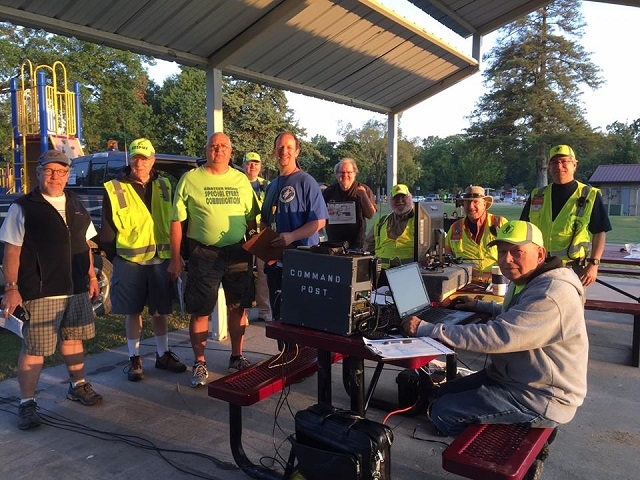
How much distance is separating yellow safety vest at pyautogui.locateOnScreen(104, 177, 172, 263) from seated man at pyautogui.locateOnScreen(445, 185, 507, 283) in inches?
105

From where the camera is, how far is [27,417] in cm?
347

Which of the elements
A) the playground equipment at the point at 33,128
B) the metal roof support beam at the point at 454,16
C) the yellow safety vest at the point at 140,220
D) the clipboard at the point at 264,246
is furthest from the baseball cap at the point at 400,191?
the playground equipment at the point at 33,128

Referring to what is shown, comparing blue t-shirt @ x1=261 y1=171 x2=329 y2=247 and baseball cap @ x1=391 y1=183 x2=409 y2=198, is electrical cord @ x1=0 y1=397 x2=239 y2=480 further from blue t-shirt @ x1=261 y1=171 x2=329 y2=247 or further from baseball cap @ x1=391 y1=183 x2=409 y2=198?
baseball cap @ x1=391 y1=183 x2=409 y2=198

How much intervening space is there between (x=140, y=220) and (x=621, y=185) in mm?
49369

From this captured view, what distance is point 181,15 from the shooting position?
13.7ft

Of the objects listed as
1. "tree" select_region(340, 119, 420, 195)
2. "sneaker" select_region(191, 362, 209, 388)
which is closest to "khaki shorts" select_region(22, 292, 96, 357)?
"sneaker" select_region(191, 362, 209, 388)

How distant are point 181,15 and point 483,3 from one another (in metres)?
3.63

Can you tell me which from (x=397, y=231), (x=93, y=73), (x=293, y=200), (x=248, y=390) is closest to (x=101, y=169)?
(x=293, y=200)

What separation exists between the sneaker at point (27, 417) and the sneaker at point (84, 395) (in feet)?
1.23

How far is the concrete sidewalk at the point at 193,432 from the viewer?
3.01m

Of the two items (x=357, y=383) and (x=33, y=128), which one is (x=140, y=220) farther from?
(x=33, y=128)

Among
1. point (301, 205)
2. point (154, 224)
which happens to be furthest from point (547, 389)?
point (154, 224)

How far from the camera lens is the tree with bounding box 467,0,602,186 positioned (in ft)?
121

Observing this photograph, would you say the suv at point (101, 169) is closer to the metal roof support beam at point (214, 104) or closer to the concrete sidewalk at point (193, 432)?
the metal roof support beam at point (214, 104)
